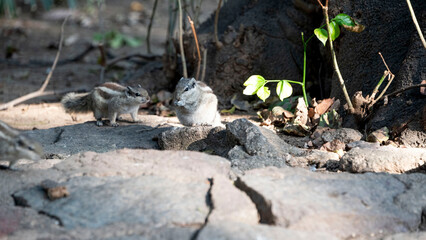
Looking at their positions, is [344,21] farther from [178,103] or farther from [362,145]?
[178,103]

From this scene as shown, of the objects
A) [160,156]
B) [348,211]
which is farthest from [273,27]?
[348,211]

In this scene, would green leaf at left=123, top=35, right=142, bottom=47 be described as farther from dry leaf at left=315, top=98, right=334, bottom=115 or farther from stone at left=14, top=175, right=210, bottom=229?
stone at left=14, top=175, right=210, bottom=229

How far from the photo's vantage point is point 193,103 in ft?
19.4

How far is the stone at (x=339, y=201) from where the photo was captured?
326 centimetres

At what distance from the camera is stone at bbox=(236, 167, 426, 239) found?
3.26 meters

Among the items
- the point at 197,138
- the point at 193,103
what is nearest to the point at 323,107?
the point at 193,103

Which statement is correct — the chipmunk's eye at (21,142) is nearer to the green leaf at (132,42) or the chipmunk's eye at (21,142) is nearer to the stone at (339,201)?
the stone at (339,201)

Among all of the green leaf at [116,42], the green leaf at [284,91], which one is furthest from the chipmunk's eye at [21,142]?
the green leaf at [116,42]


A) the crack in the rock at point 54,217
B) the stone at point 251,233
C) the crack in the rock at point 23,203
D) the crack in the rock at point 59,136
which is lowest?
the crack in the rock at point 59,136

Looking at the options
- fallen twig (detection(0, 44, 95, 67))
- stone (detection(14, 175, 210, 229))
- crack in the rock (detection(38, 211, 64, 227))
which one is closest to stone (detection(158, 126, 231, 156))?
stone (detection(14, 175, 210, 229))

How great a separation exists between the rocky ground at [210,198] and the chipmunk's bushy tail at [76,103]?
2.93 metres

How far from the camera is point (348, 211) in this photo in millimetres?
3334

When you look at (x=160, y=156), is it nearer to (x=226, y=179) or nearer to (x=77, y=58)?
(x=226, y=179)

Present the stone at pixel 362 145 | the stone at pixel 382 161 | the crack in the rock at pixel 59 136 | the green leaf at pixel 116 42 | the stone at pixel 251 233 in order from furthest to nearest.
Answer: the green leaf at pixel 116 42 → the crack in the rock at pixel 59 136 → the stone at pixel 362 145 → the stone at pixel 382 161 → the stone at pixel 251 233
